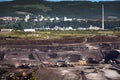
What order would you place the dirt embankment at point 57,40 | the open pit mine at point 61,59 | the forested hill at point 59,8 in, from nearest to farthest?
the open pit mine at point 61,59, the dirt embankment at point 57,40, the forested hill at point 59,8

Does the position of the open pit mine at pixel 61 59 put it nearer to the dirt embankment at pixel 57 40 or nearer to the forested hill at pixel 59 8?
the dirt embankment at pixel 57 40

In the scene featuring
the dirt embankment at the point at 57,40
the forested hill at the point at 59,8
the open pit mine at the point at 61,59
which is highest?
the forested hill at the point at 59,8

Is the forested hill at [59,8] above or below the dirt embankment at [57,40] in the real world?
above

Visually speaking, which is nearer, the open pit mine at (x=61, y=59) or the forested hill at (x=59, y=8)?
the open pit mine at (x=61, y=59)

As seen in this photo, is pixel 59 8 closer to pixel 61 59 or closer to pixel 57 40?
pixel 57 40

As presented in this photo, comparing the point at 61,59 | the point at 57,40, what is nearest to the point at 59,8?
the point at 57,40

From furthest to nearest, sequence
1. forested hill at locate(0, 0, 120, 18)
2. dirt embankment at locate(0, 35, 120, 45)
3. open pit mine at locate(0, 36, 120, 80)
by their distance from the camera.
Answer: forested hill at locate(0, 0, 120, 18)
dirt embankment at locate(0, 35, 120, 45)
open pit mine at locate(0, 36, 120, 80)

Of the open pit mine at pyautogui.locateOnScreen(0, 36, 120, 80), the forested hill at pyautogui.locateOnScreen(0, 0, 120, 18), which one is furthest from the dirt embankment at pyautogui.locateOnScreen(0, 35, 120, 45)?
the forested hill at pyautogui.locateOnScreen(0, 0, 120, 18)

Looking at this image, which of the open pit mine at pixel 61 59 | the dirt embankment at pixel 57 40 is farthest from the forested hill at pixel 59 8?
the open pit mine at pixel 61 59

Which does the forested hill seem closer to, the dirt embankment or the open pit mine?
the dirt embankment
